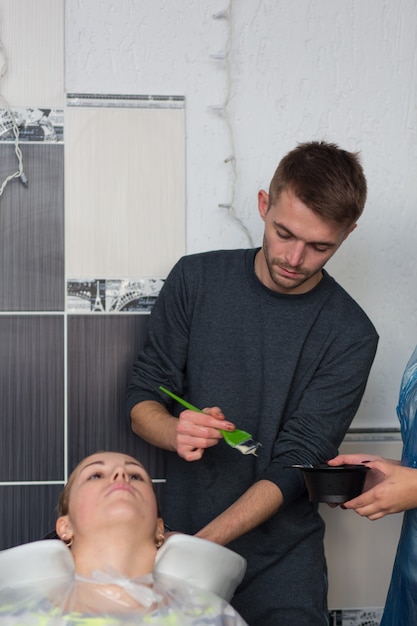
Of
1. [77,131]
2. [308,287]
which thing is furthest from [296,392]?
[77,131]

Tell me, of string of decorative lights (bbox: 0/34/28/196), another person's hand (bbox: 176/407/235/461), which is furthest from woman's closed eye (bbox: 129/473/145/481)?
string of decorative lights (bbox: 0/34/28/196)

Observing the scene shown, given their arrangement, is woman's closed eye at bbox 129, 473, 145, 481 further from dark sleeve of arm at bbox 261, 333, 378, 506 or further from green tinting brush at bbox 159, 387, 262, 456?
dark sleeve of arm at bbox 261, 333, 378, 506

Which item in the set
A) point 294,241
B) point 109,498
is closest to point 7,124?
point 294,241

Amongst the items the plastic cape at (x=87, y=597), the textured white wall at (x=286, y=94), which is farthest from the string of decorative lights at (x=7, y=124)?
the plastic cape at (x=87, y=597)

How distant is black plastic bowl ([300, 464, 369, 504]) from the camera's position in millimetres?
1731

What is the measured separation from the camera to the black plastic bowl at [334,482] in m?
1.73

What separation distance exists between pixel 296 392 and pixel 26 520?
0.84 meters

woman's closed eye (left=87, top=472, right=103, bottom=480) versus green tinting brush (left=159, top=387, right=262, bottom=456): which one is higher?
green tinting brush (left=159, top=387, right=262, bottom=456)

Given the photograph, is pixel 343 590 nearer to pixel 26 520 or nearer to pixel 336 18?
pixel 26 520

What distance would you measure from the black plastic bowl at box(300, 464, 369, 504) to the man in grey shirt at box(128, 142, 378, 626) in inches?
8.7

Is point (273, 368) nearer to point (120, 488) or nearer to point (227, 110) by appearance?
point (120, 488)

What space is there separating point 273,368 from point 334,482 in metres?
0.46

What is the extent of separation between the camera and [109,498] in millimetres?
1695

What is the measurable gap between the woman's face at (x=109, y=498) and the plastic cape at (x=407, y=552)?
526 mm
